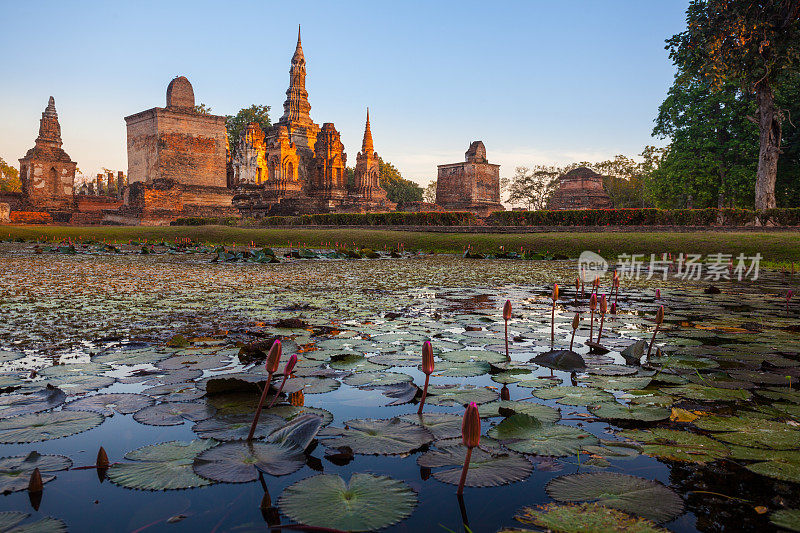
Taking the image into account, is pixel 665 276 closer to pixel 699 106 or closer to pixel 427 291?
pixel 427 291

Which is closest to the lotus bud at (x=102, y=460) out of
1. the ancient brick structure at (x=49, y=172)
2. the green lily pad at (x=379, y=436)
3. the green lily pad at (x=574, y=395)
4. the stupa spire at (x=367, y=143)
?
the green lily pad at (x=379, y=436)

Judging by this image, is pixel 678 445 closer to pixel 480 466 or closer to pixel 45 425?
pixel 480 466

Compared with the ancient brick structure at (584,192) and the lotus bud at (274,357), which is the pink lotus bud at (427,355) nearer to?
the lotus bud at (274,357)

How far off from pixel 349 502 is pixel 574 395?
3.63 ft

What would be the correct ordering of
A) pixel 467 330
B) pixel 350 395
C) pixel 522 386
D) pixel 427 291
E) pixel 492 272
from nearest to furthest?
pixel 350 395 → pixel 522 386 → pixel 467 330 → pixel 427 291 → pixel 492 272

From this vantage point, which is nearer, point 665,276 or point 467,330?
point 467,330

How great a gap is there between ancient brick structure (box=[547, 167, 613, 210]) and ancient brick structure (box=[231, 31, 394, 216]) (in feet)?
43.2

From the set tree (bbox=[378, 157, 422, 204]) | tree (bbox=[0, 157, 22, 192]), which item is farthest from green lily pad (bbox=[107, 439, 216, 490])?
tree (bbox=[0, 157, 22, 192])

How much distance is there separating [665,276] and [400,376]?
7.03m

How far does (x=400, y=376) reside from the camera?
2090 mm

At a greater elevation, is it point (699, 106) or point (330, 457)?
point (699, 106)

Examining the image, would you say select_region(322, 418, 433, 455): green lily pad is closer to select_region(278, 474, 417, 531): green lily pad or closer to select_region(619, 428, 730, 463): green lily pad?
select_region(278, 474, 417, 531): green lily pad

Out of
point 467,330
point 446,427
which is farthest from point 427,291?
point 446,427

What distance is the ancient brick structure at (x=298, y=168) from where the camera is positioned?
32688mm
